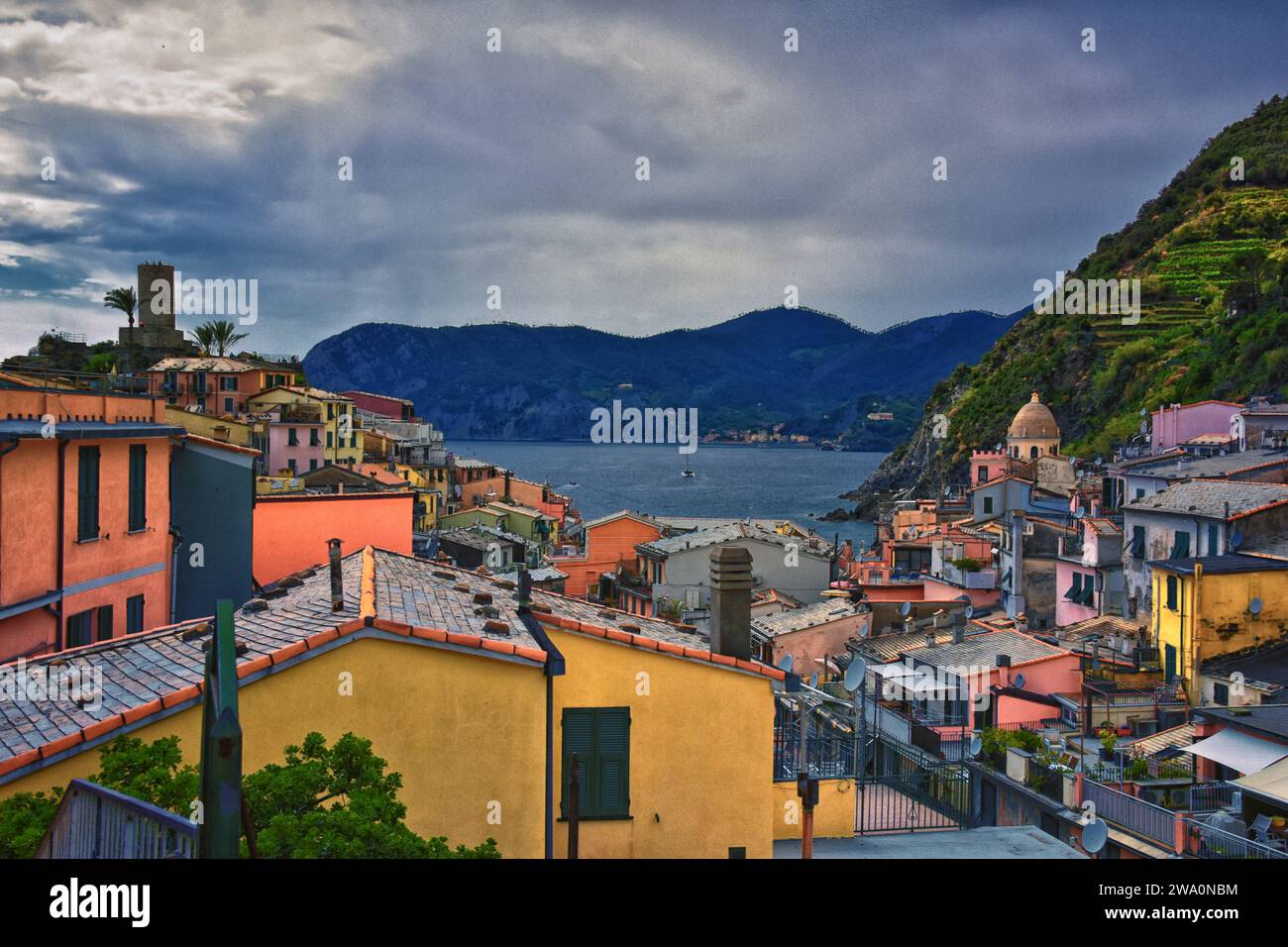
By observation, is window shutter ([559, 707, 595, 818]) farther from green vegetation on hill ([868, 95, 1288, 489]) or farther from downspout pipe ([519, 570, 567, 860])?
green vegetation on hill ([868, 95, 1288, 489])

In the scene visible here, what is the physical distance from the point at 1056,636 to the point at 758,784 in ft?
88.8

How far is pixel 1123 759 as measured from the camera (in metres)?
24.0

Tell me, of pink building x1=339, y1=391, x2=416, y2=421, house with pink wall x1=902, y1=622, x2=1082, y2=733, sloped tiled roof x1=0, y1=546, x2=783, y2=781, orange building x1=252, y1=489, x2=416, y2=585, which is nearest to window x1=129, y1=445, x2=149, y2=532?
orange building x1=252, y1=489, x2=416, y2=585

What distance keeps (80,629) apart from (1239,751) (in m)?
21.0

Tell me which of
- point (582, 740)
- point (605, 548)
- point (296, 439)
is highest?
point (296, 439)

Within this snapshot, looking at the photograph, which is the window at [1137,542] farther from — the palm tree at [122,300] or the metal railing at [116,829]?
the palm tree at [122,300]

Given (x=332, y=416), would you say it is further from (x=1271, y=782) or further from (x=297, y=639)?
(x=297, y=639)

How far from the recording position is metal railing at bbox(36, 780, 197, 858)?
4.78 m

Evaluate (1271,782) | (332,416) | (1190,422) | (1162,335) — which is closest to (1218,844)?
(1271,782)

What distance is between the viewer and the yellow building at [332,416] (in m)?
69.8

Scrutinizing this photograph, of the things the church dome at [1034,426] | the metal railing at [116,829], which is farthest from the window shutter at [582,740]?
the church dome at [1034,426]

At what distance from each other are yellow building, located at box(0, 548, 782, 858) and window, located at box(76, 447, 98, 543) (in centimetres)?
390

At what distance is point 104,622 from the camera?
16.9m

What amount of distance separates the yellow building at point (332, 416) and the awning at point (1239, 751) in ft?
183
